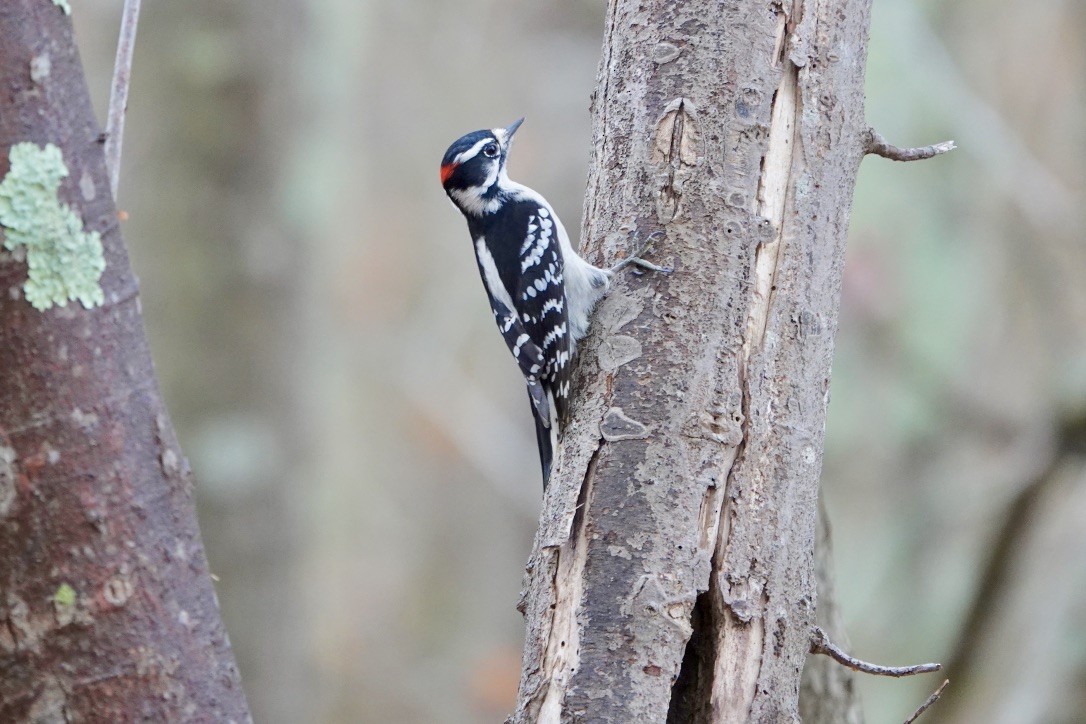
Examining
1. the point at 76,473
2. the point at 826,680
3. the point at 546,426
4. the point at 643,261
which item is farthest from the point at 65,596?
the point at 826,680

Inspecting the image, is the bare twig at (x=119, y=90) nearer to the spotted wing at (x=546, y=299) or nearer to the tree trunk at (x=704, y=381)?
the tree trunk at (x=704, y=381)

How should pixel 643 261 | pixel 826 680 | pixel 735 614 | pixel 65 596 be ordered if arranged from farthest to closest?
pixel 826 680, pixel 643 261, pixel 735 614, pixel 65 596

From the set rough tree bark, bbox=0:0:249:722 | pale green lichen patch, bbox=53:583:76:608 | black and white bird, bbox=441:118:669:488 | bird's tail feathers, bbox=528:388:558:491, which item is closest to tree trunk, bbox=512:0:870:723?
black and white bird, bbox=441:118:669:488

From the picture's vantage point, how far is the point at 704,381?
2305mm

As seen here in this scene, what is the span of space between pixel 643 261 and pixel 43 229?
1394 mm

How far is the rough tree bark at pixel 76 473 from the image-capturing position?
147cm

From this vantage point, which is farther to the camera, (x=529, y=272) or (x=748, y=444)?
(x=529, y=272)

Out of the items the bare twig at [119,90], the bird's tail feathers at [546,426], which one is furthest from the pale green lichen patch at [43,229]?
the bird's tail feathers at [546,426]

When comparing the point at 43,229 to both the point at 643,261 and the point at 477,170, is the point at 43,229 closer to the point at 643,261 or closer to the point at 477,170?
the point at 643,261

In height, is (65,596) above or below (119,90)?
below

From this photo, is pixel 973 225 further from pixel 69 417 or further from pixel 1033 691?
pixel 69 417

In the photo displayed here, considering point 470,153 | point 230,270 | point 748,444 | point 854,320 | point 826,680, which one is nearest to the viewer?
point 748,444

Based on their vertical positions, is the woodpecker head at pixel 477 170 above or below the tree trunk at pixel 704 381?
above

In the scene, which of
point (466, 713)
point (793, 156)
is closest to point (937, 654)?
point (793, 156)
